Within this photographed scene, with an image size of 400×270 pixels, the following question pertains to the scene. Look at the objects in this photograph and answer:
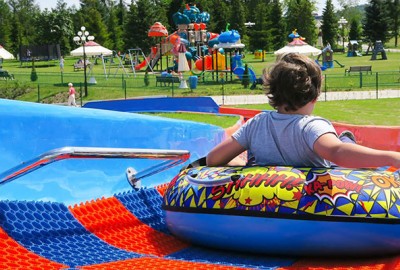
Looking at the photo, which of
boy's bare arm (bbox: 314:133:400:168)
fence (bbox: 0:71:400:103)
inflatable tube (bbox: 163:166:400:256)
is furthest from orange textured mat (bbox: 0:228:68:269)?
fence (bbox: 0:71:400:103)

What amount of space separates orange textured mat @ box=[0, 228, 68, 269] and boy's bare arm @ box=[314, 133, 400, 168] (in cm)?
149

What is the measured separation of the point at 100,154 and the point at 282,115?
110 cm

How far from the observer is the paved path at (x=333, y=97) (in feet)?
78.8

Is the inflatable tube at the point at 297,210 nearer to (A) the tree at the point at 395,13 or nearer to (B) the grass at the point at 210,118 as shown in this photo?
(B) the grass at the point at 210,118

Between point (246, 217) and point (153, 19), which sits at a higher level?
point (153, 19)

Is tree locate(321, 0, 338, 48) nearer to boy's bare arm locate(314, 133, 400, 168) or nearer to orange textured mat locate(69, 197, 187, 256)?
orange textured mat locate(69, 197, 187, 256)

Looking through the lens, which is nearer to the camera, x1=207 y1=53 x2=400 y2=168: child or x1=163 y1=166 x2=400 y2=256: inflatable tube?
x1=163 y1=166 x2=400 y2=256: inflatable tube

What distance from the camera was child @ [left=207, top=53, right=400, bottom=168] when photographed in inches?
136

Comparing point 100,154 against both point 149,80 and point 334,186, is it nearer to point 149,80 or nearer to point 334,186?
point 334,186

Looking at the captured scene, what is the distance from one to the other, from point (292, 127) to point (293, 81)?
0.86 feet

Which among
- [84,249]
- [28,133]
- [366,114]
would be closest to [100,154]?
[84,249]

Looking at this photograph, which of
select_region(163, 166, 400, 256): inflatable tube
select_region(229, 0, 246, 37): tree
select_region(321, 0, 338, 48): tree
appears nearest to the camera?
select_region(163, 166, 400, 256): inflatable tube

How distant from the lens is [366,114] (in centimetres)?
1797

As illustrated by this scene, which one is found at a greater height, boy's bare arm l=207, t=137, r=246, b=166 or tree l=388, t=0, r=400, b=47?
tree l=388, t=0, r=400, b=47
